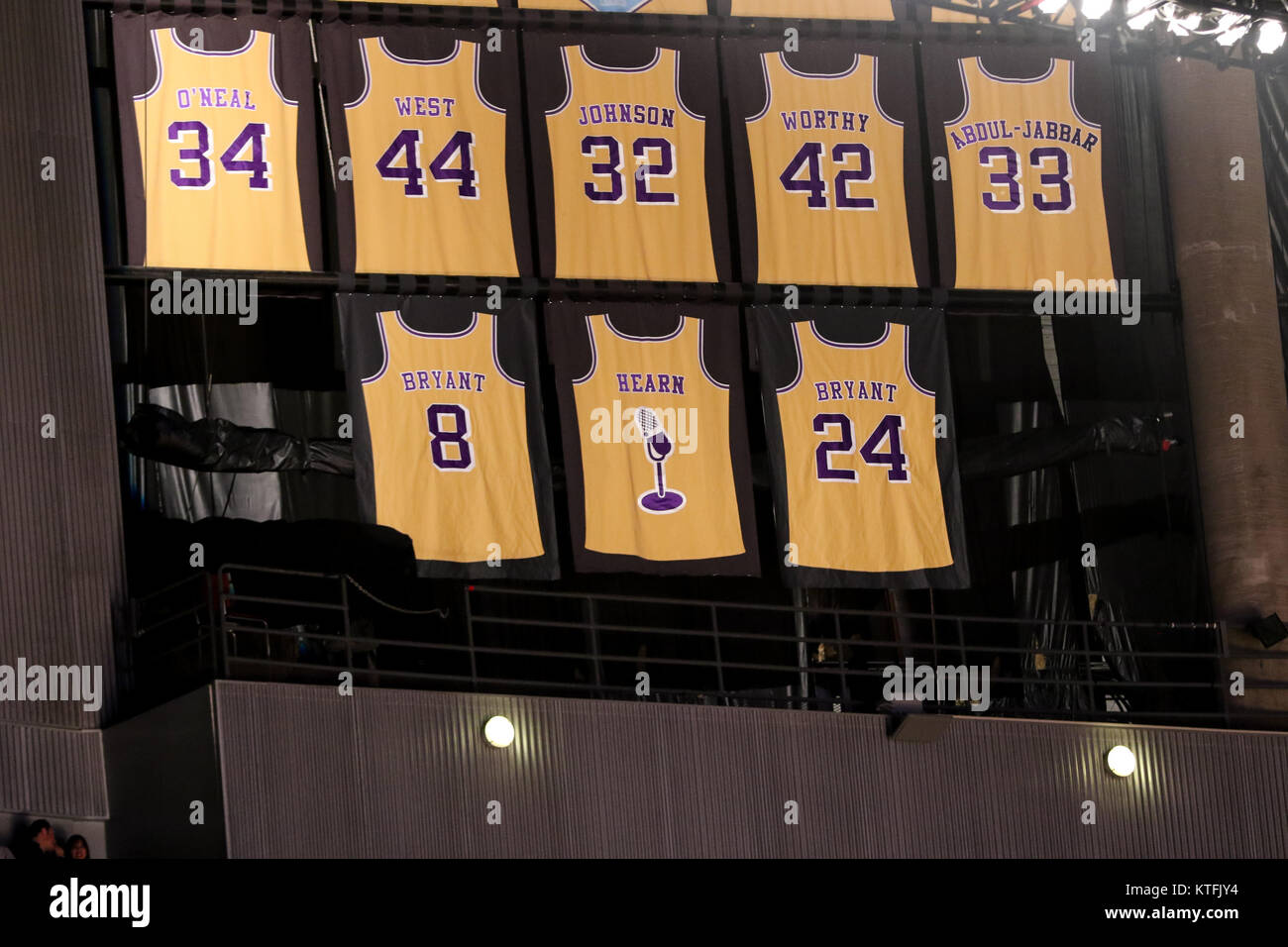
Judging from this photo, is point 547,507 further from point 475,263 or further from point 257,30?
point 257,30

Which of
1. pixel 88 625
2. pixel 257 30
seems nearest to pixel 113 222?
pixel 257 30

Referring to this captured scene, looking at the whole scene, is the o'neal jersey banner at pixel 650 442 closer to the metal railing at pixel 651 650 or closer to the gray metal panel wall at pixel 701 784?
the metal railing at pixel 651 650

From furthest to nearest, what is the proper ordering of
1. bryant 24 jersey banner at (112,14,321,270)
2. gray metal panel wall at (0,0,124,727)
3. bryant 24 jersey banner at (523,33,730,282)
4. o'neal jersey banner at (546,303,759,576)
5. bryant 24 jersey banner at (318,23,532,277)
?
bryant 24 jersey banner at (523,33,730,282) → bryant 24 jersey banner at (318,23,532,277) → o'neal jersey banner at (546,303,759,576) → bryant 24 jersey banner at (112,14,321,270) → gray metal panel wall at (0,0,124,727)

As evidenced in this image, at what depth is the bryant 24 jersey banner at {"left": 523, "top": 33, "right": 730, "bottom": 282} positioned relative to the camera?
1770 centimetres

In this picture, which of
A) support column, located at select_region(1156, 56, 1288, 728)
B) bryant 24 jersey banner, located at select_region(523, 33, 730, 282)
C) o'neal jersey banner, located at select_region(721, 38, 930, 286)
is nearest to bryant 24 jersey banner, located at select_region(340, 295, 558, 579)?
bryant 24 jersey banner, located at select_region(523, 33, 730, 282)

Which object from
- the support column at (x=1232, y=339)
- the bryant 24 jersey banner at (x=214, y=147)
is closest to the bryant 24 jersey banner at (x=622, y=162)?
the bryant 24 jersey banner at (x=214, y=147)

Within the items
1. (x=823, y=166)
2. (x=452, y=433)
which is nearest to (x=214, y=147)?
(x=452, y=433)

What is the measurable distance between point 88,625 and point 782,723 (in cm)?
497

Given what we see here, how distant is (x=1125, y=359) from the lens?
69.7 feet

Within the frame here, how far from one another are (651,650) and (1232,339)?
6.06 m

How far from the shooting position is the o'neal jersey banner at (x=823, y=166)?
59.4 ft

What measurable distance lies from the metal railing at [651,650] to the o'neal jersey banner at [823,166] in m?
3.00

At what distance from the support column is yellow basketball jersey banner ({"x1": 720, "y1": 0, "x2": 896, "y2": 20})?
2669 mm

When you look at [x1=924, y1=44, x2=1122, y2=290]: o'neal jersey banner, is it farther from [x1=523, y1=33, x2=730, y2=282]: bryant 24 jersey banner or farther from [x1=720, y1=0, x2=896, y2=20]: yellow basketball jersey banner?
[x1=523, y1=33, x2=730, y2=282]: bryant 24 jersey banner
